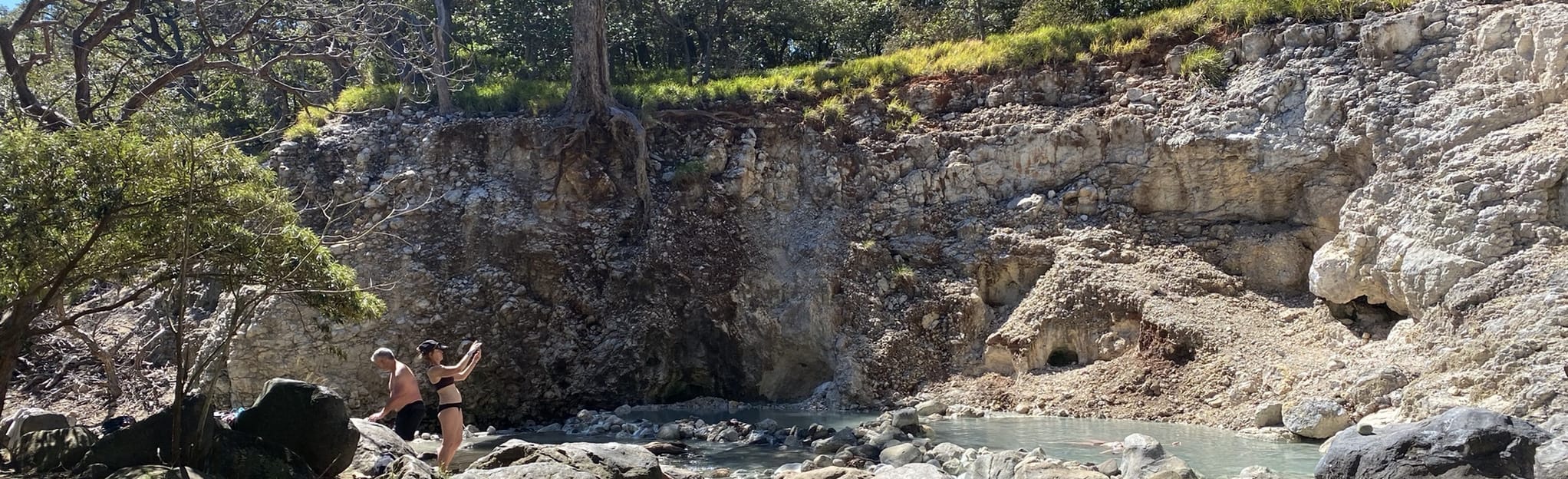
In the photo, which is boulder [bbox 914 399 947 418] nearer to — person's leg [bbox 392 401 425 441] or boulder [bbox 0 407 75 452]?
person's leg [bbox 392 401 425 441]

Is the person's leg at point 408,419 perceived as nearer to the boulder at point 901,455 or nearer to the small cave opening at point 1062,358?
the boulder at point 901,455

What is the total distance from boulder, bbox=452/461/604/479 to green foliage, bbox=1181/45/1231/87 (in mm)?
15325

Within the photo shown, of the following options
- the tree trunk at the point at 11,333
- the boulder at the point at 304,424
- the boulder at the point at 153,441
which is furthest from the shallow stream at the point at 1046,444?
the tree trunk at the point at 11,333

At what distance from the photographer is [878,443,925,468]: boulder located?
1234 centimetres

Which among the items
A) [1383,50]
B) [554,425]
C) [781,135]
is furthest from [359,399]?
[1383,50]

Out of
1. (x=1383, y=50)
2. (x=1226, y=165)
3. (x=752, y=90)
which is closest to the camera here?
(x=1383, y=50)

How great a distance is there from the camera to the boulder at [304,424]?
9164 millimetres

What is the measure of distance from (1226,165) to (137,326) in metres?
22.6

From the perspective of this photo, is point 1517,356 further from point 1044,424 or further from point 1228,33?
point 1228,33

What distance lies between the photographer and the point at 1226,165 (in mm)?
19016

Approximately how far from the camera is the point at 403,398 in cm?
1041

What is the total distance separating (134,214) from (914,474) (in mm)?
7394

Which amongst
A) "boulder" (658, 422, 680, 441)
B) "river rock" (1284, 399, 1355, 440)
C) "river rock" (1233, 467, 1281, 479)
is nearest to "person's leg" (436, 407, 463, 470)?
"boulder" (658, 422, 680, 441)

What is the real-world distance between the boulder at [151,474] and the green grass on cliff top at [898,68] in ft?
48.3
